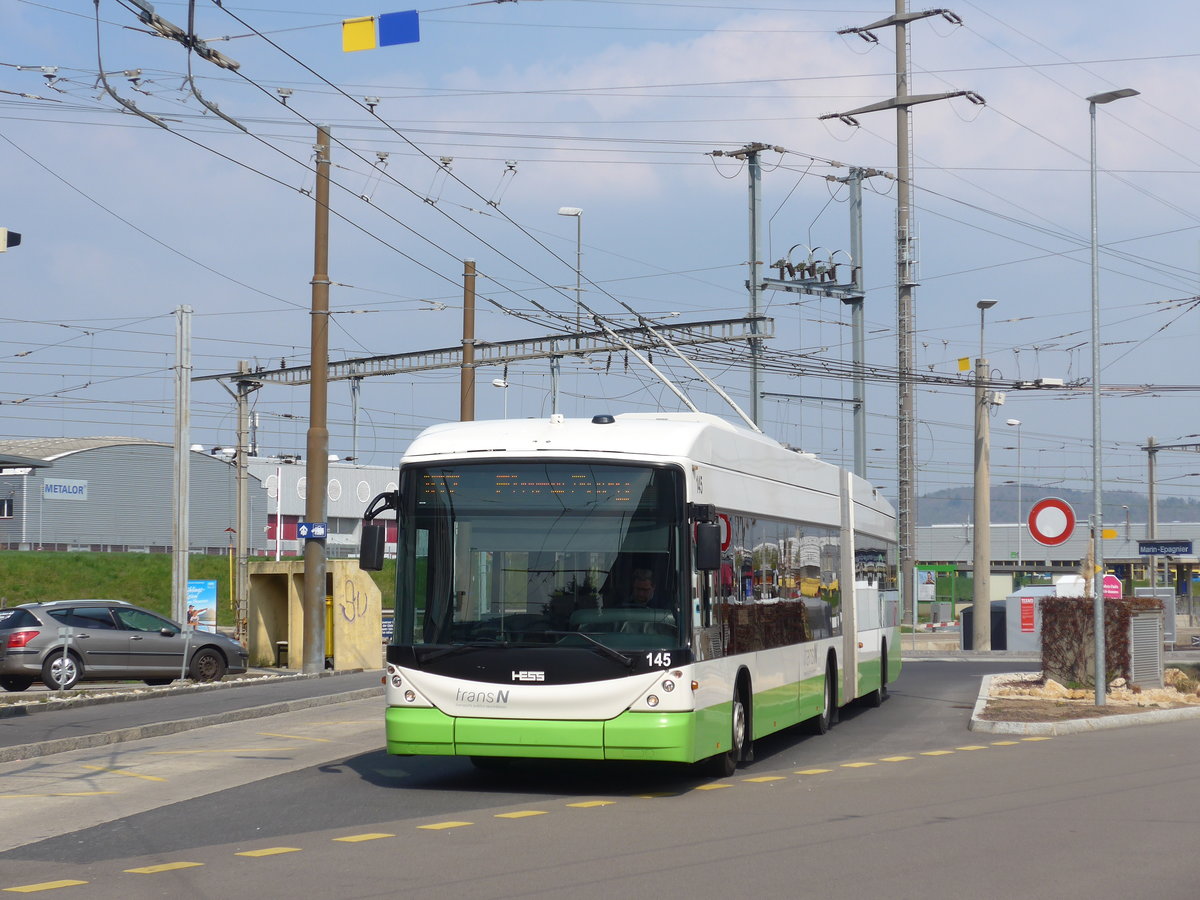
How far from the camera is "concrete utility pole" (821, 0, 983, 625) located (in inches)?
1651

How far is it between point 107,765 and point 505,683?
4636 mm

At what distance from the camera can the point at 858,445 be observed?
4338 centimetres

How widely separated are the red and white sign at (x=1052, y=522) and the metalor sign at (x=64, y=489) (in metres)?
53.3

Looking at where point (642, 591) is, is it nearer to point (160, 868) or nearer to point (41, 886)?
point (160, 868)

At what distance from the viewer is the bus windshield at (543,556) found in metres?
11.7

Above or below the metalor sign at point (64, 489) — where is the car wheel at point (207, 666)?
below

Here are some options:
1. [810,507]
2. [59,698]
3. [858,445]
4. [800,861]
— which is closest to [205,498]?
[858,445]

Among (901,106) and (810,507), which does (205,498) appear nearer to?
(901,106)

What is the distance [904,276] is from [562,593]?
33955 millimetres

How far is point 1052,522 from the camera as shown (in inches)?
885

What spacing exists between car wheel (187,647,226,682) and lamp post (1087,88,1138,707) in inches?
568

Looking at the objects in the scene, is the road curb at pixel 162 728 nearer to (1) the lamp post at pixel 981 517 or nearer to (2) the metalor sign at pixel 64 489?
(1) the lamp post at pixel 981 517

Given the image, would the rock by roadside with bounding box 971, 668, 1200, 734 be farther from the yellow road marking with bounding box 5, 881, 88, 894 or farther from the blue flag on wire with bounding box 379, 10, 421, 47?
the yellow road marking with bounding box 5, 881, 88, 894

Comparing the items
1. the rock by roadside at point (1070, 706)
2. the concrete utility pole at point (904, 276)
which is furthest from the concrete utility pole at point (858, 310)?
the rock by roadside at point (1070, 706)
